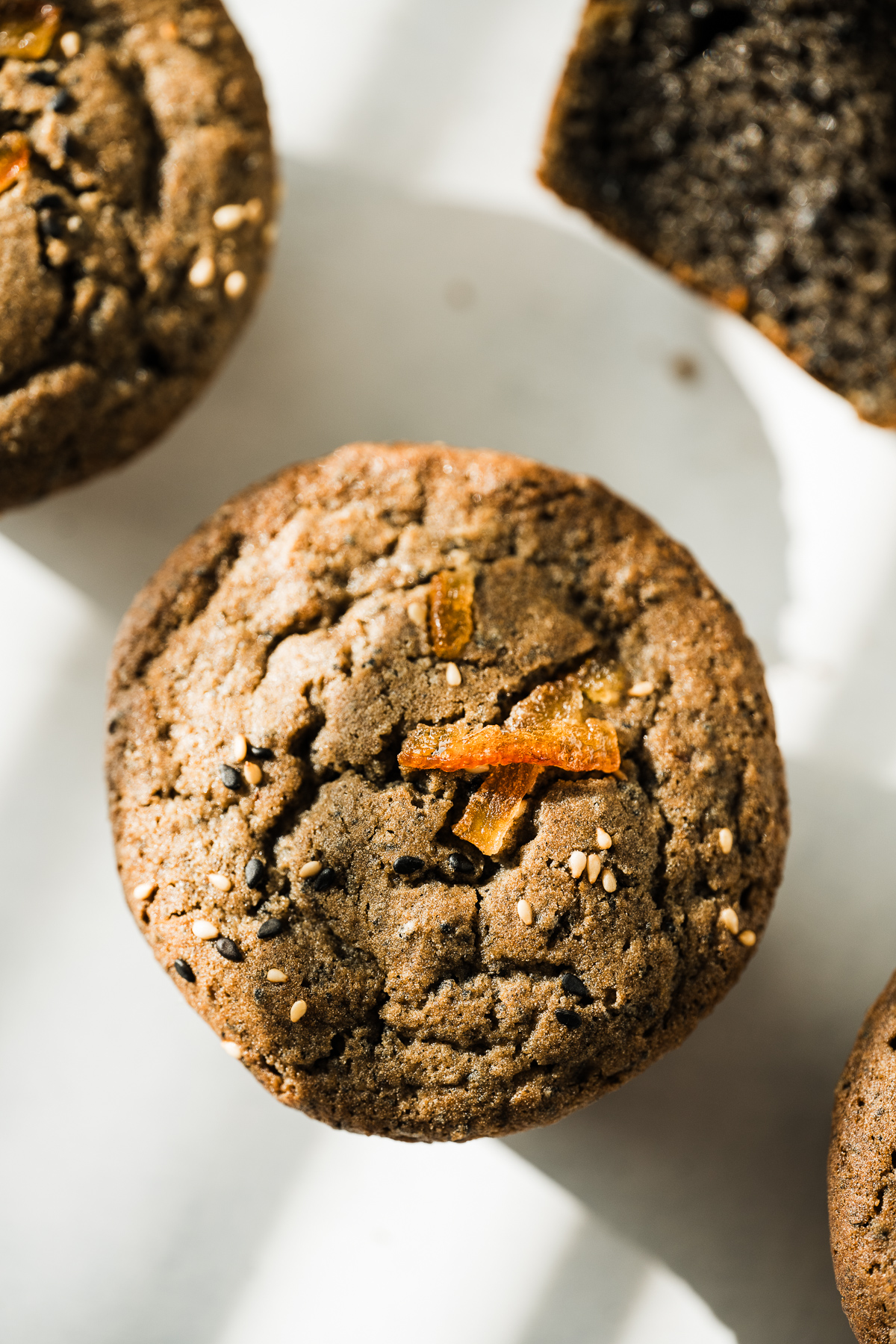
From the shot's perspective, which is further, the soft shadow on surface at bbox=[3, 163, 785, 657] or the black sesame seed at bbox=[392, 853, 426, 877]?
the soft shadow on surface at bbox=[3, 163, 785, 657]

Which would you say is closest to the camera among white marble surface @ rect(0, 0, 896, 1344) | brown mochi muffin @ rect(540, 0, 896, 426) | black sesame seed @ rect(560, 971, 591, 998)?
black sesame seed @ rect(560, 971, 591, 998)

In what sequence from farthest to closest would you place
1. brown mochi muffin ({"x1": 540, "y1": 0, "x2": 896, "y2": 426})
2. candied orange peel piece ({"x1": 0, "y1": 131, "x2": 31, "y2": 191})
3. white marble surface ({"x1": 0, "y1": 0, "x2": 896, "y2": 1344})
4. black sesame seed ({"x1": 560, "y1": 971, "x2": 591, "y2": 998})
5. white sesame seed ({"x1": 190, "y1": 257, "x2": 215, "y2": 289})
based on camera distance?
brown mochi muffin ({"x1": 540, "y1": 0, "x2": 896, "y2": 426}) < white marble surface ({"x1": 0, "y1": 0, "x2": 896, "y2": 1344}) < white sesame seed ({"x1": 190, "y1": 257, "x2": 215, "y2": 289}) < candied orange peel piece ({"x1": 0, "y1": 131, "x2": 31, "y2": 191}) < black sesame seed ({"x1": 560, "y1": 971, "x2": 591, "y2": 998})

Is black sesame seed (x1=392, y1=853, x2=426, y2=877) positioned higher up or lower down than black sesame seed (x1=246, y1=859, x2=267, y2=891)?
higher up

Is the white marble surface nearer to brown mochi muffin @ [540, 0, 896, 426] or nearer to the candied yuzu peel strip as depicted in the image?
brown mochi muffin @ [540, 0, 896, 426]

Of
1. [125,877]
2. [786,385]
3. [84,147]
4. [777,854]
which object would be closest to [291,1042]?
[125,877]

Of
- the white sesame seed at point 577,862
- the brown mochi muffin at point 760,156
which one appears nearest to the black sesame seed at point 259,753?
the white sesame seed at point 577,862

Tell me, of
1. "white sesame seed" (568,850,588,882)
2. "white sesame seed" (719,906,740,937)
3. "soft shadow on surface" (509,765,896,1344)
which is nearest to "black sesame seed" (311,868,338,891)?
"white sesame seed" (568,850,588,882)

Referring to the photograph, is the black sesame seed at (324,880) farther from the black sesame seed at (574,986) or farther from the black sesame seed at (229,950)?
the black sesame seed at (574,986)
